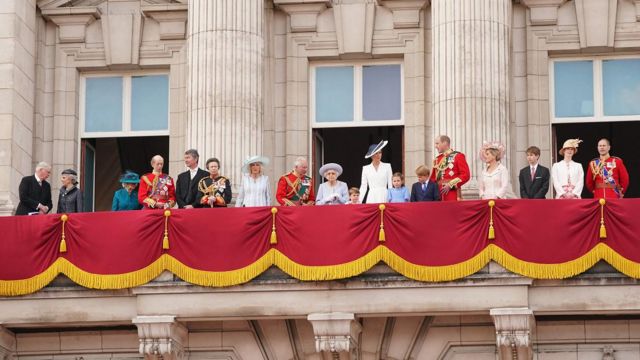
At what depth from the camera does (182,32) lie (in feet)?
151

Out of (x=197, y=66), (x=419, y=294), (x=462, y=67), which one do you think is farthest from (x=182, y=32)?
(x=419, y=294)

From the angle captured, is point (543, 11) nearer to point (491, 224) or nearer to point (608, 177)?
point (608, 177)

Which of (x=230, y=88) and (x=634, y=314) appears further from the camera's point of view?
(x=230, y=88)

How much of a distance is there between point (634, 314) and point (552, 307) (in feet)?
5.69

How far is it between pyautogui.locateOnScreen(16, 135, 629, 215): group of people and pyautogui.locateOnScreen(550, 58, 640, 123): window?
4.45 metres

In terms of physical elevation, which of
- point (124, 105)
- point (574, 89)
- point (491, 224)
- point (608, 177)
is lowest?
point (491, 224)

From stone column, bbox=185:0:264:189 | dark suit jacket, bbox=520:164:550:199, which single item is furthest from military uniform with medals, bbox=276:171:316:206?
dark suit jacket, bbox=520:164:550:199

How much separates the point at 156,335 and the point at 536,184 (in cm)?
800

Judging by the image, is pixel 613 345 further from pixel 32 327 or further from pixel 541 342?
pixel 32 327

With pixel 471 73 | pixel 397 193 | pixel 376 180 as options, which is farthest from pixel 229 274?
pixel 471 73

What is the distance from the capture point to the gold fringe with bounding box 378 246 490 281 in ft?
126

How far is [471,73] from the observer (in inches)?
1683

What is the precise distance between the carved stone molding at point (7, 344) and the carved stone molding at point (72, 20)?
8453mm

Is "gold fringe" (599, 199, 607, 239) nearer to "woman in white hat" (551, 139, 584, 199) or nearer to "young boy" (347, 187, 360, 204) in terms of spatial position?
"woman in white hat" (551, 139, 584, 199)
